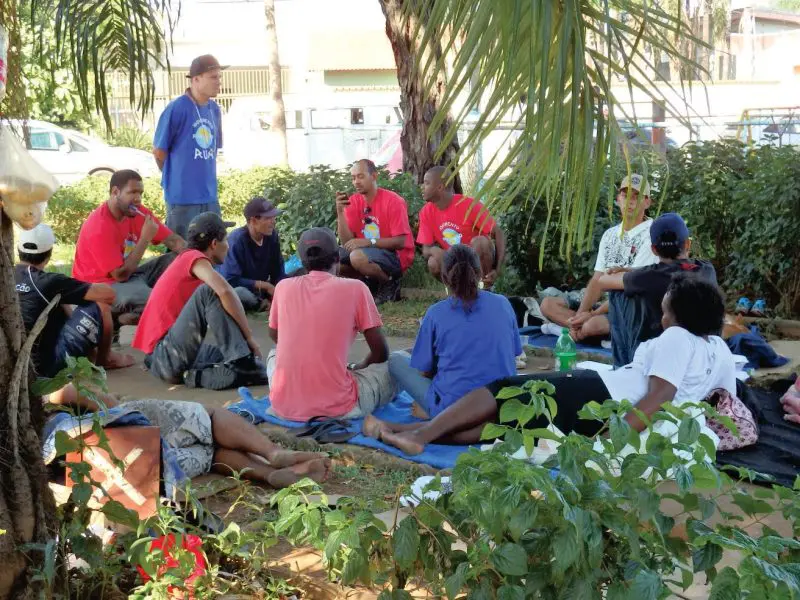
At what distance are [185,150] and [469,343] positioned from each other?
14.4 feet

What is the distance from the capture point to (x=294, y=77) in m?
41.9

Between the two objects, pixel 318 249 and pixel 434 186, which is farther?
pixel 434 186

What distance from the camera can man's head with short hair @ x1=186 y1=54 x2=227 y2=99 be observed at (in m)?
8.62

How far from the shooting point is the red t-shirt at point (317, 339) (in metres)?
5.57

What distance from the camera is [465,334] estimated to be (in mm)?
5301

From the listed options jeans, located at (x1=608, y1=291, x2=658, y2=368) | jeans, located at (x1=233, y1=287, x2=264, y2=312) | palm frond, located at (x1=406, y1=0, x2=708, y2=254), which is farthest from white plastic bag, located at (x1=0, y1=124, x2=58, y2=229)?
jeans, located at (x1=233, y1=287, x2=264, y2=312)

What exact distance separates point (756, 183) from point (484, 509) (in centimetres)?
647

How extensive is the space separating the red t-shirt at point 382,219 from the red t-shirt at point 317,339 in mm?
3496

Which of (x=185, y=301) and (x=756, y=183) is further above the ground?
(x=756, y=183)

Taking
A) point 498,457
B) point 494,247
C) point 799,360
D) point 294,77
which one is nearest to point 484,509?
point 498,457

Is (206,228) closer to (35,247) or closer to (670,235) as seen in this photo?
(35,247)

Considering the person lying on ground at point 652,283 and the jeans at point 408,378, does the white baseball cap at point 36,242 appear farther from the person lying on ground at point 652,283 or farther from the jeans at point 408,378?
the person lying on ground at point 652,283

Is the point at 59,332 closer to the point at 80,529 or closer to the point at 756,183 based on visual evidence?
the point at 80,529

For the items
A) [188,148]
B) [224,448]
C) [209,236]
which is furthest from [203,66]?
[224,448]
